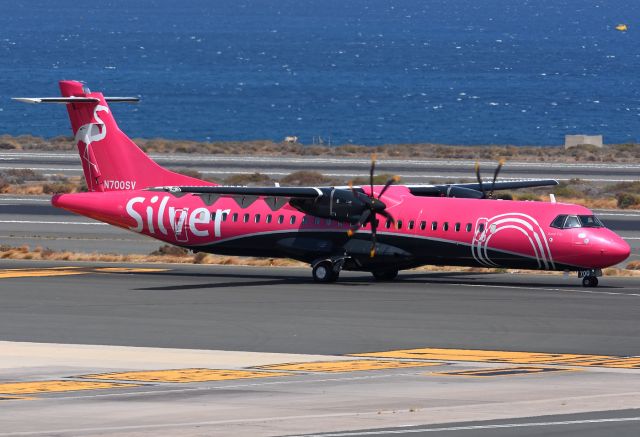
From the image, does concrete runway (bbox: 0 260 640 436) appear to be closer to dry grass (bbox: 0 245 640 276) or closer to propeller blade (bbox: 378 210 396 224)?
propeller blade (bbox: 378 210 396 224)

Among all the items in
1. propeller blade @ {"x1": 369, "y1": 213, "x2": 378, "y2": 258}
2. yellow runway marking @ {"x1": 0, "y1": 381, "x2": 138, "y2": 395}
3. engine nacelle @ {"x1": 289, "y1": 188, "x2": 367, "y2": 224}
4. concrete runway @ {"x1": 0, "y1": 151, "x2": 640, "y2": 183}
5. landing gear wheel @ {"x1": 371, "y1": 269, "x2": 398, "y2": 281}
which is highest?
concrete runway @ {"x1": 0, "y1": 151, "x2": 640, "y2": 183}

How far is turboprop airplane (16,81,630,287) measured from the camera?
38.7m

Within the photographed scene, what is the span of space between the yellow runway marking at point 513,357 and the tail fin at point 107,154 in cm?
1864

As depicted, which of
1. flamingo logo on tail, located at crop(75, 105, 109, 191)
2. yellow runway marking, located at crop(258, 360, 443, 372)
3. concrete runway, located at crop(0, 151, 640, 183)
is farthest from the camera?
concrete runway, located at crop(0, 151, 640, 183)

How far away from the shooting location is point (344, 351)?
2766cm

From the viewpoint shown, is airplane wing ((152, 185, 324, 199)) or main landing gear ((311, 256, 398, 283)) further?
main landing gear ((311, 256, 398, 283))

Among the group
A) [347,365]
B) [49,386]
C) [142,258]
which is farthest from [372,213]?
[49,386]

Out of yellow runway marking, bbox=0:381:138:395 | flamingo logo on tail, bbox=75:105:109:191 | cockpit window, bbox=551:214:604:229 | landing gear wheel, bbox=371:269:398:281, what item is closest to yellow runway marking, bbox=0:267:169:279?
flamingo logo on tail, bbox=75:105:109:191

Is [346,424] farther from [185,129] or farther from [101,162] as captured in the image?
[185,129]

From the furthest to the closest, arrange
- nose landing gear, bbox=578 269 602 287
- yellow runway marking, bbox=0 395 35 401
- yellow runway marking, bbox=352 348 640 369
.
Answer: nose landing gear, bbox=578 269 602 287 < yellow runway marking, bbox=352 348 640 369 < yellow runway marking, bbox=0 395 35 401

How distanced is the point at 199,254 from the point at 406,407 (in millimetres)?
32348

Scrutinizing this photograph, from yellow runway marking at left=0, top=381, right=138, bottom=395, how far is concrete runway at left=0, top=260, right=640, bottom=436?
5 centimetres

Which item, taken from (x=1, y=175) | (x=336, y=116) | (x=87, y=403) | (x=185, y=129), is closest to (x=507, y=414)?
(x=87, y=403)

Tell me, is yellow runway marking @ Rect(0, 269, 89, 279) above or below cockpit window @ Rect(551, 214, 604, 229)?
below
